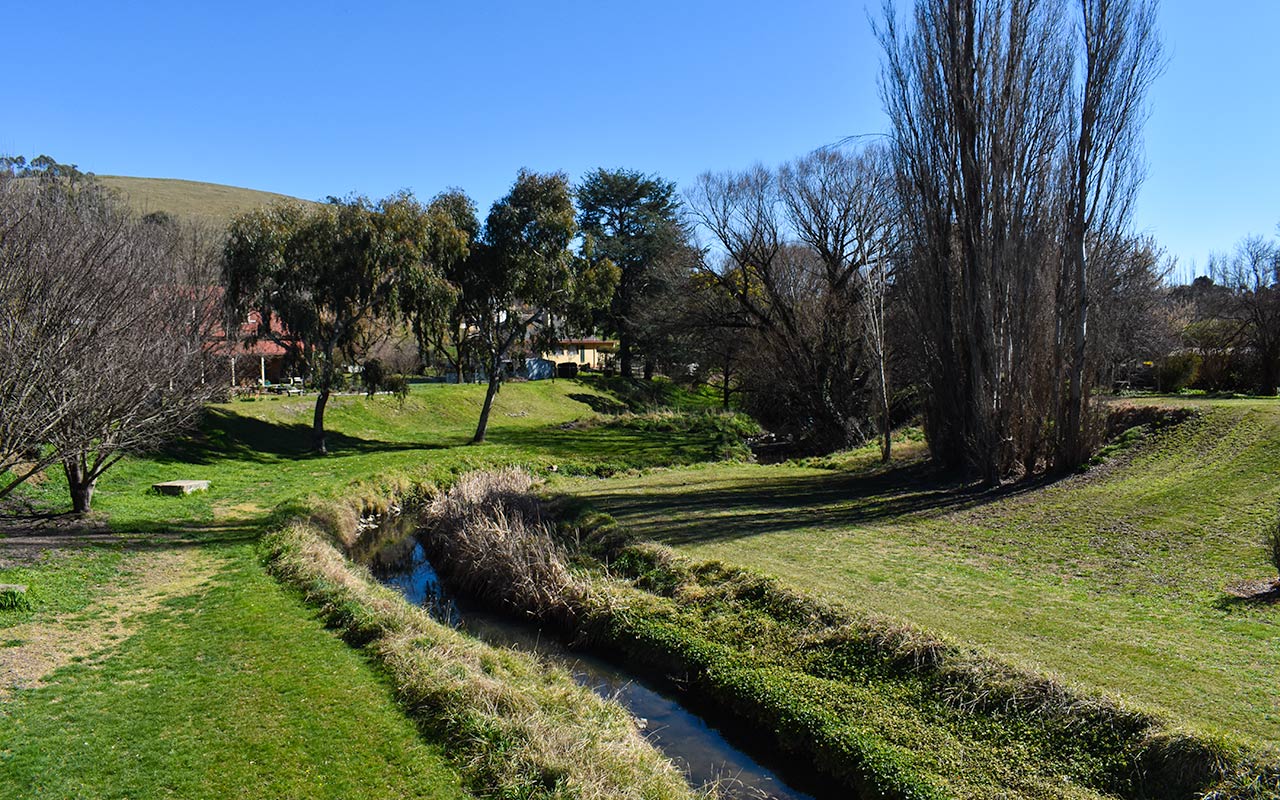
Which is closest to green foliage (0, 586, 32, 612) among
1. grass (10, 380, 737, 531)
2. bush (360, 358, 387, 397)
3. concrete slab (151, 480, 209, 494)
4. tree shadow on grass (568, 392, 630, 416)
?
grass (10, 380, 737, 531)

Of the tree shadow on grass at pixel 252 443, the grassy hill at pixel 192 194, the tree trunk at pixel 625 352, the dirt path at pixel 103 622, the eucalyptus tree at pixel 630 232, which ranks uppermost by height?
the grassy hill at pixel 192 194

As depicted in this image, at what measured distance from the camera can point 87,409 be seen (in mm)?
11711

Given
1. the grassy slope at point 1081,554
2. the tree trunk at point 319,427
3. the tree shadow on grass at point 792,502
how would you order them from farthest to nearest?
1. the tree trunk at point 319,427
2. the tree shadow on grass at point 792,502
3. the grassy slope at point 1081,554

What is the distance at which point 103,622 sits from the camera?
9.52 m

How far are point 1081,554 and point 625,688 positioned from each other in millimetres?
6858

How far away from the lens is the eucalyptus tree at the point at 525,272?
29234mm

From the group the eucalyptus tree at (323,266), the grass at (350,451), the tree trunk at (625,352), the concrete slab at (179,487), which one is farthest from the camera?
the tree trunk at (625,352)

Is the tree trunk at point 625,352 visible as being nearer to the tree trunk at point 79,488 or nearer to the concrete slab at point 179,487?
the concrete slab at point 179,487

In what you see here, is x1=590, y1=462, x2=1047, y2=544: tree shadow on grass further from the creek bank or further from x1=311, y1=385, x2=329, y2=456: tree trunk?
x1=311, y1=385, x2=329, y2=456: tree trunk

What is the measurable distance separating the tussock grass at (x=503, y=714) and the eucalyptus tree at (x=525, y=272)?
779 inches

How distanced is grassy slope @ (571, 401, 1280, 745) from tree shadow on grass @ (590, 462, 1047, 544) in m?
0.07

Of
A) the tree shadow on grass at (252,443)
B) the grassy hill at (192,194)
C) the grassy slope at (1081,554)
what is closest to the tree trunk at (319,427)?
the tree shadow on grass at (252,443)

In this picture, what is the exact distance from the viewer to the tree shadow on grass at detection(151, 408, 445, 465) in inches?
944

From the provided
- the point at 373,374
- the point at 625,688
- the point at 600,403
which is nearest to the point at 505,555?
the point at 625,688
